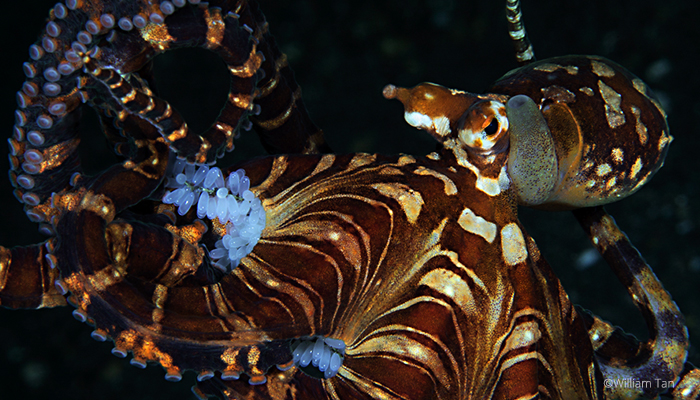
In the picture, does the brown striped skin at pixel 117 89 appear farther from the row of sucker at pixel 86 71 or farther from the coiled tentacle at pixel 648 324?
the coiled tentacle at pixel 648 324

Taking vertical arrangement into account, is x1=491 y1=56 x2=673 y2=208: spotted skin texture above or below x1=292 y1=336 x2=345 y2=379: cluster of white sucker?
above

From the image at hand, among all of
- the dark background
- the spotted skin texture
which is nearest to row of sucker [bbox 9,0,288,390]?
the spotted skin texture

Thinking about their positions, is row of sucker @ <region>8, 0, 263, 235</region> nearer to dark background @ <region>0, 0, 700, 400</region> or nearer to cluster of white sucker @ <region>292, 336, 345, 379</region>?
cluster of white sucker @ <region>292, 336, 345, 379</region>

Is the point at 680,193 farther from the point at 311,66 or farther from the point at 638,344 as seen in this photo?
the point at 311,66

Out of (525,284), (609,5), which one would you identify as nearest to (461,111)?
(525,284)

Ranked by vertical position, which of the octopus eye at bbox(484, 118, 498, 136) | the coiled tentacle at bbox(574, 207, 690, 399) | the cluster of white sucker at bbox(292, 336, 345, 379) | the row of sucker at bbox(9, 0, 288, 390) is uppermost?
the row of sucker at bbox(9, 0, 288, 390)

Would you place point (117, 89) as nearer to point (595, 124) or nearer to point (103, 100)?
point (103, 100)

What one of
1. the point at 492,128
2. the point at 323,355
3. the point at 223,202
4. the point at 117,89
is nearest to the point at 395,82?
the point at 492,128

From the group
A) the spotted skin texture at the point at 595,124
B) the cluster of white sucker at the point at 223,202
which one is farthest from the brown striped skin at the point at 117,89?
the spotted skin texture at the point at 595,124
